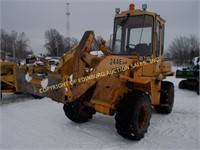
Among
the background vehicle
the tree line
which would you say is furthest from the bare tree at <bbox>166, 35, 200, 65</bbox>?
the background vehicle

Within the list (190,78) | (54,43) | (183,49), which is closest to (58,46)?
(54,43)

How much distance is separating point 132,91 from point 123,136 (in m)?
0.95

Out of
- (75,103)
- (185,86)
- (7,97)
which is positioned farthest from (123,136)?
(185,86)

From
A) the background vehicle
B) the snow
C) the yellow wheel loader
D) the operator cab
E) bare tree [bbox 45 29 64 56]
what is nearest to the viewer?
the yellow wheel loader

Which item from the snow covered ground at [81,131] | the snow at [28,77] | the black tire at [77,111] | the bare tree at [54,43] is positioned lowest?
the snow covered ground at [81,131]

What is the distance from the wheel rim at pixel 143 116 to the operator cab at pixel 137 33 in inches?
51.5

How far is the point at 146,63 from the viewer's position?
507 centimetres

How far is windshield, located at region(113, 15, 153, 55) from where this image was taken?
536 cm

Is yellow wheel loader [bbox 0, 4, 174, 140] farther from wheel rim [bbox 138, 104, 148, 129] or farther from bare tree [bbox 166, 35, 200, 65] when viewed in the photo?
bare tree [bbox 166, 35, 200, 65]

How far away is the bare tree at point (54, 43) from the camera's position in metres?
52.9

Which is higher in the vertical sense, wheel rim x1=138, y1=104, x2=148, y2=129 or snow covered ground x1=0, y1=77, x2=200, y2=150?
wheel rim x1=138, y1=104, x2=148, y2=129

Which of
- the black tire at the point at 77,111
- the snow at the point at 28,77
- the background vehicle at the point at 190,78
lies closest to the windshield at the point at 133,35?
the black tire at the point at 77,111

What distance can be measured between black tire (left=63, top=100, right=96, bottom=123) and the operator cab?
1.63m

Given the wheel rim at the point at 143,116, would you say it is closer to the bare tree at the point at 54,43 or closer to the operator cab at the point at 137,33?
the operator cab at the point at 137,33
